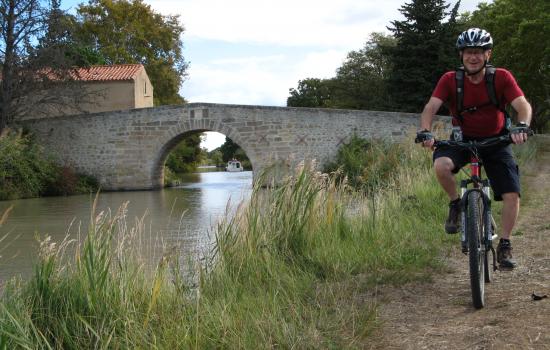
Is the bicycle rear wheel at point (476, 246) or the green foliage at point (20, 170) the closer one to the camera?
the bicycle rear wheel at point (476, 246)

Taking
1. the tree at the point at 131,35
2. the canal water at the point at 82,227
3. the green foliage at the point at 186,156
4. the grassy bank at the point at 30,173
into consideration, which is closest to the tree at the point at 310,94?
the green foliage at the point at 186,156

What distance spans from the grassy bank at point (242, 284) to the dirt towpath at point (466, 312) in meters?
0.14

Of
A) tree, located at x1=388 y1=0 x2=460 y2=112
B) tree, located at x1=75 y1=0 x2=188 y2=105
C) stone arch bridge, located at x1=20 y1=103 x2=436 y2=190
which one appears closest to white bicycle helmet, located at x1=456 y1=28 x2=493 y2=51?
stone arch bridge, located at x1=20 y1=103 x2=436 y2=190

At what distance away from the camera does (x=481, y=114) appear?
12.6 ft

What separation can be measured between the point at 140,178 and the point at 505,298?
22.5 m

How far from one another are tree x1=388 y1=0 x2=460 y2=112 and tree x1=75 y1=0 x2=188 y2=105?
15.0 metres

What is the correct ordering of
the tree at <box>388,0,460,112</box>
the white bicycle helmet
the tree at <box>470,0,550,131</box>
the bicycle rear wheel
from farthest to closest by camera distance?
the tree at <box>388,0,460,112</box>, the tree at <box>470,0,550,131</box>, the white bicycle helmet, the bicycle rear wheel

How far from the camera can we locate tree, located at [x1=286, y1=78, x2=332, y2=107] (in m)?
57.0

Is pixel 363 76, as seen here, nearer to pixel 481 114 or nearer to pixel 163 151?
pixel 163 151

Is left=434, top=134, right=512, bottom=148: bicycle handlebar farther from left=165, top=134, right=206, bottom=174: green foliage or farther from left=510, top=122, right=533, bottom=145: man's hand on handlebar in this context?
left=165, top=134, right=206, bottom=174: green foliage

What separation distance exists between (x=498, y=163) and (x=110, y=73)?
2848 centimetres

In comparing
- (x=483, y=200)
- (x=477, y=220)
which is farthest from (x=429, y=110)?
(x=477, y=220)

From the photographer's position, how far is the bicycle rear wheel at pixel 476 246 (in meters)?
3.42

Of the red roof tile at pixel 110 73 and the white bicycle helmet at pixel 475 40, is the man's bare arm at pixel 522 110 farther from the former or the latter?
the red roof tile at pixel 110 73
